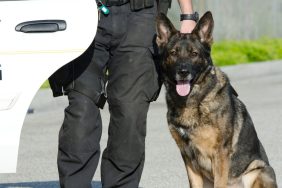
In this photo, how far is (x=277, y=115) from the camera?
1065cm

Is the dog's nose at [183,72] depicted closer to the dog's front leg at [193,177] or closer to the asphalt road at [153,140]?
the dog's front leg at [193,177]

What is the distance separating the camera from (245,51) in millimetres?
18234

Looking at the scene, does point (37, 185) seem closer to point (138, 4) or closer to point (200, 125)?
point (200, 125)

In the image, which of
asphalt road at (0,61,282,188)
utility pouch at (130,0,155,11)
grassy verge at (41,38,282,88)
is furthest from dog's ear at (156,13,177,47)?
grassy verge at (41,38,282,88)

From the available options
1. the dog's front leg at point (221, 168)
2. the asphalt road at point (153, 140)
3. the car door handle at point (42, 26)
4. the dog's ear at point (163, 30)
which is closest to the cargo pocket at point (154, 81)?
the dog's ear at point (163, 30)

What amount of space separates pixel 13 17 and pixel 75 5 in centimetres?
34

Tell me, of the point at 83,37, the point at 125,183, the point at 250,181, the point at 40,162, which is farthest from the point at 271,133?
the point at 83,37

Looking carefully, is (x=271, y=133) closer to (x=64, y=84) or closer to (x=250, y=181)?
(x=250, y=181)

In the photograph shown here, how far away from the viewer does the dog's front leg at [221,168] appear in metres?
5.55

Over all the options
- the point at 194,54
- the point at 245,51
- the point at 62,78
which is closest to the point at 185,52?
the point at 194,54

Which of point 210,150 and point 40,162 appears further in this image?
point 40,162

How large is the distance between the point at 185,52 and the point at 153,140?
12.0ft

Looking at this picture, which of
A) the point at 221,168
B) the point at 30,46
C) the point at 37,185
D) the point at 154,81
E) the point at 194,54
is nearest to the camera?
the point at 30,46

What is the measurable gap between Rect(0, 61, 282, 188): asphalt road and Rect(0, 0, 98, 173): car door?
218cm
